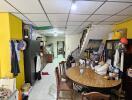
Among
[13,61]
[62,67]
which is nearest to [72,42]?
[62,67]

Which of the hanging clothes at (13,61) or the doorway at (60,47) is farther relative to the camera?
the doorway at (60,47)

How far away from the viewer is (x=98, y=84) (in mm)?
2670

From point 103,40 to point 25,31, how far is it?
10.9 feet

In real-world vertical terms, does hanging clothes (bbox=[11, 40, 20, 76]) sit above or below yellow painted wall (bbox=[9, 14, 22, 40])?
below

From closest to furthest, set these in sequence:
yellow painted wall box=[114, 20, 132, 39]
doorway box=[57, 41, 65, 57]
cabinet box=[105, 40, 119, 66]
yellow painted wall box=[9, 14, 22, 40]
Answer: yellow painted wall box=[9, 14, 22, 40] → yellow painted wall box=[114, 20, 132, 39] → cabinet box=[105, 40, 119, 66] → doorway box=[57, 41, 65, 57]

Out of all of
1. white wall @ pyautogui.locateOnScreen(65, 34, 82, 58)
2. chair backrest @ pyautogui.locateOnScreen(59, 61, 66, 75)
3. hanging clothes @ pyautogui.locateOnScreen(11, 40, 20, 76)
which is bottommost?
chair backrest @ pyautogui.locateOnScreen(59, 61, 66, 75)

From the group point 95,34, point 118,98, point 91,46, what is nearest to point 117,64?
point 118,98

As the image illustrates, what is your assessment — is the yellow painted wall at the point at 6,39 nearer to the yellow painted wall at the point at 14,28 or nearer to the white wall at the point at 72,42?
the yellow painted wall at the point at 14,28

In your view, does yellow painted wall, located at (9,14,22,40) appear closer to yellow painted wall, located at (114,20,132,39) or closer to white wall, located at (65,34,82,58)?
yellow painted wall, located at (114,20,132,39)

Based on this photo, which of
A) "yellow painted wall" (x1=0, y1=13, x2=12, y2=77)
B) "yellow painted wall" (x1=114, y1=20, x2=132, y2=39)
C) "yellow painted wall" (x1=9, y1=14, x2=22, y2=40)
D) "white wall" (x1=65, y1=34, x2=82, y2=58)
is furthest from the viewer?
"white wall" (x1=65, y1=34, x2=82, y2=58)

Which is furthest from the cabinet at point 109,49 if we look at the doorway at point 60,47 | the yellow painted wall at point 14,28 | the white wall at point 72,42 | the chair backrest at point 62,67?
the doorway at point 60,47

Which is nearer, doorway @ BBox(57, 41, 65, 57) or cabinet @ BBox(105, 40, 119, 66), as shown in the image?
cabinet @ BBox(105, 40, 119, 66)

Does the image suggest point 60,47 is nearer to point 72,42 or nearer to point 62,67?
point 72,42

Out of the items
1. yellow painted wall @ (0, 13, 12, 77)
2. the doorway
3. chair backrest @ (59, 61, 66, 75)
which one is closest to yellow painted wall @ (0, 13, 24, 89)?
yellow painted wall @ (0, 13, 12, 77)
